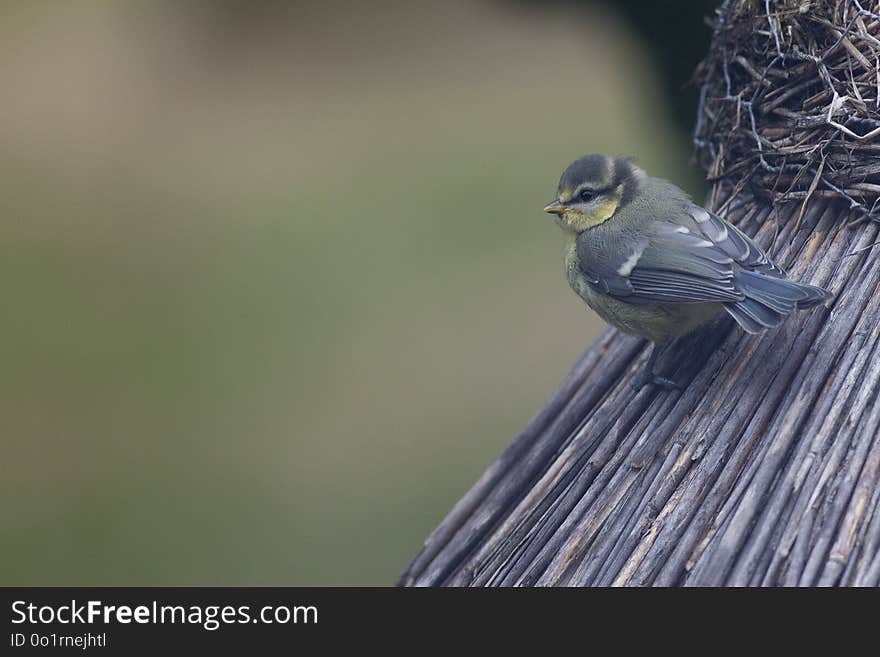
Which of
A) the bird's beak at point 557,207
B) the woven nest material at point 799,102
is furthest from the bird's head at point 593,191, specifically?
the woven nest material at point 799,102

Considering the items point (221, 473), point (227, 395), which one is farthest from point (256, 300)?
point (221, 473)

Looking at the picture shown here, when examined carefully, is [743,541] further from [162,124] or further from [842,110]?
[162,124]

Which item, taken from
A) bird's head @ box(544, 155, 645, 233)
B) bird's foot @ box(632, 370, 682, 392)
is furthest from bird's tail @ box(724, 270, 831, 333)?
bird's head @ box(544, 155, 645, 233)

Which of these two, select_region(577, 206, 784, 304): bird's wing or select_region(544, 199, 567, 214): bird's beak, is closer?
select_region(577, 206, 784, 304): bird's wing

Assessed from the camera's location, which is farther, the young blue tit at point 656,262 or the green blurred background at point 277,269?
the green blurred background at point 277,269

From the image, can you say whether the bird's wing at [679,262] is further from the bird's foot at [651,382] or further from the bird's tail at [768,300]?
the bird's foot at [651,382]

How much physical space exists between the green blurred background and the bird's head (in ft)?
5.26

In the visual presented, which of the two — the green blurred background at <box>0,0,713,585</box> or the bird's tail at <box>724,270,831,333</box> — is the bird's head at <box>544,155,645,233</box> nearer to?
the bird's tail at <box>724,270,831,333</box>

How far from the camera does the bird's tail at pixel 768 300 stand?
1.62 m

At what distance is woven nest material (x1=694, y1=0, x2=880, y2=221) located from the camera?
1.78m

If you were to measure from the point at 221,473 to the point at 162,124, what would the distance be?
1.64 metres

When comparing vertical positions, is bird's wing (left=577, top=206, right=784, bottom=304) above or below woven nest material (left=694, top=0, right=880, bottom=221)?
below

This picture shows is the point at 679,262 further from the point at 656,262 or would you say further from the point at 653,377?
the point at 653,377

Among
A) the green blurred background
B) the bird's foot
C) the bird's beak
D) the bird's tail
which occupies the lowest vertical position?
the green blurred background
